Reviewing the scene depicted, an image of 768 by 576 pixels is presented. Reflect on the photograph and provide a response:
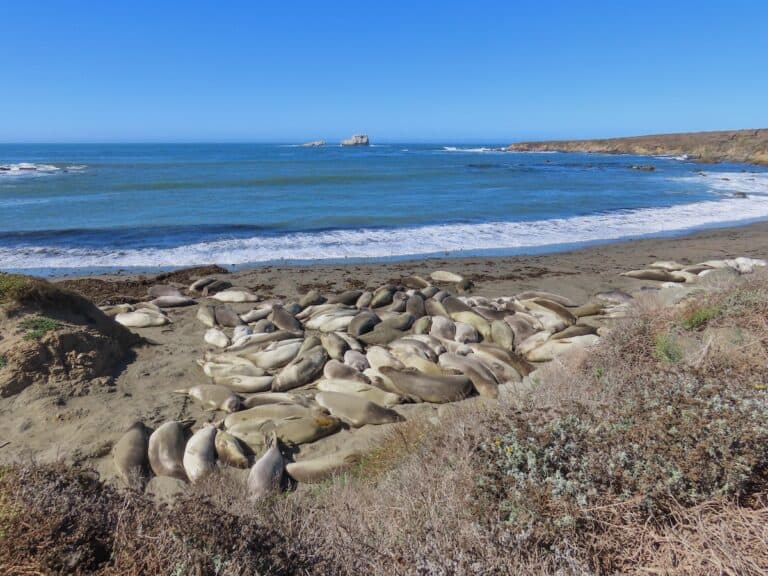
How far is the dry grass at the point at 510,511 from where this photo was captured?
237 centimetres

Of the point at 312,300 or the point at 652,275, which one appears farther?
the point at 652,275

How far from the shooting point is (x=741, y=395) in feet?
10.5

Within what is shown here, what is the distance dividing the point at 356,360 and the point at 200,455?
232cm

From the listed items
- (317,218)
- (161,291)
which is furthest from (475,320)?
(317,218)

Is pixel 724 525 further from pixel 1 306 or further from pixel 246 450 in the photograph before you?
pixel 1 306

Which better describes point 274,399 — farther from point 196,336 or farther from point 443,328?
point 196,336

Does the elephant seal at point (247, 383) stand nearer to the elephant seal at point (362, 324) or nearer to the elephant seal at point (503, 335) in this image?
the elephant seal at point (362, 324)

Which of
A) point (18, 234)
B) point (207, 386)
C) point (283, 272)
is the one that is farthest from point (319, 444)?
point (18, 234)

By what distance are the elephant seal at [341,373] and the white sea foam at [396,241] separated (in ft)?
28.6

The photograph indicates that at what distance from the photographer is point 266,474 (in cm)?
439

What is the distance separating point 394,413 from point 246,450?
1505 millimetres

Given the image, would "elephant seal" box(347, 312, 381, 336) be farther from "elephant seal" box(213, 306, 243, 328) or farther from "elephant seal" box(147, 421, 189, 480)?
"elephant seal" box(147, 421, 189, 480)

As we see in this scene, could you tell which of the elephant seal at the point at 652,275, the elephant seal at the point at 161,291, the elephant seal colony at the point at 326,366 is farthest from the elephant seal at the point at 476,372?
the elephant seal at the point at 652,275

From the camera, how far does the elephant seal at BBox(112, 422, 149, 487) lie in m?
4.52
